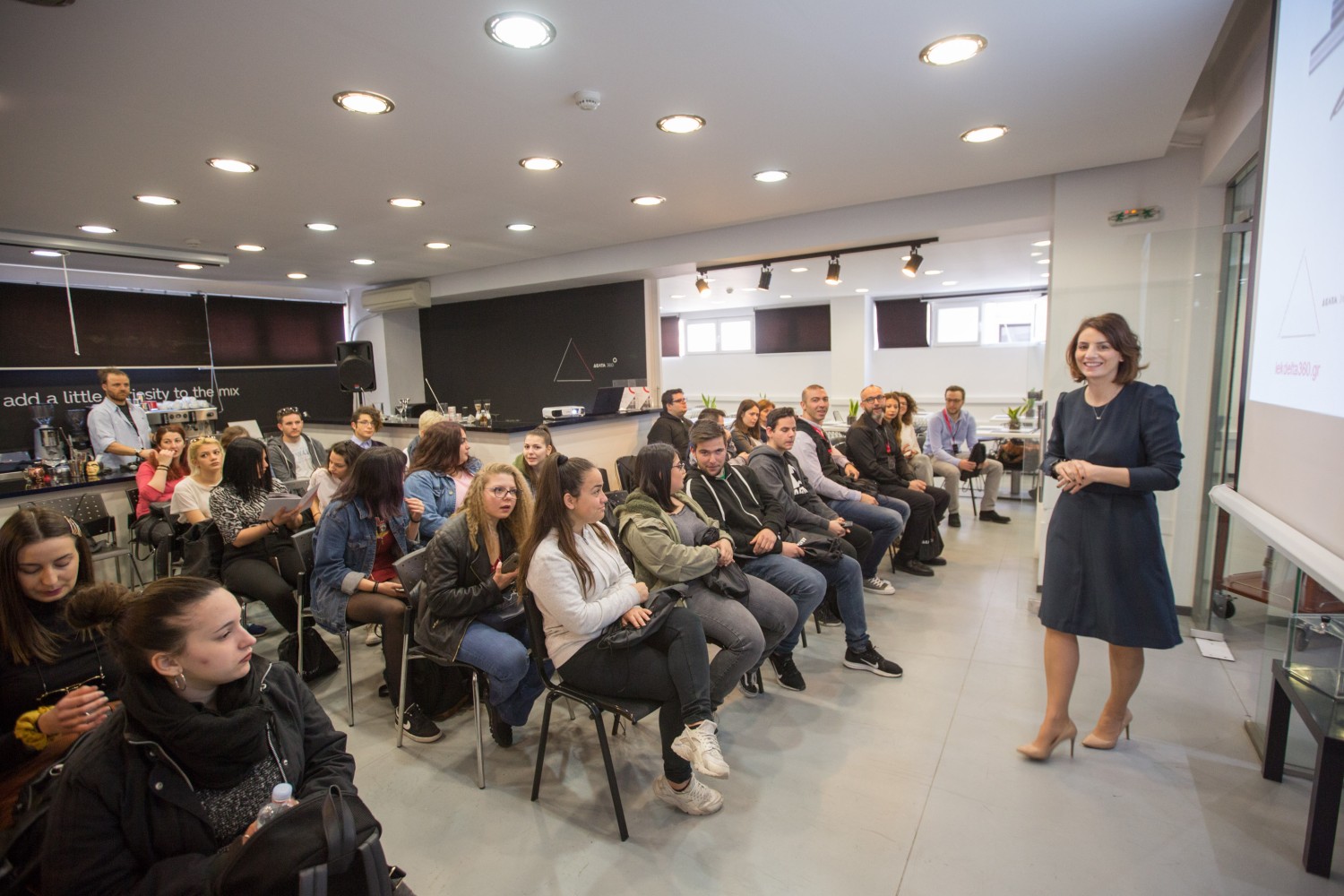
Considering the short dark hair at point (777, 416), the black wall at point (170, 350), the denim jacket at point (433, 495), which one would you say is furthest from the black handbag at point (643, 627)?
the black wall at point (170, 350)

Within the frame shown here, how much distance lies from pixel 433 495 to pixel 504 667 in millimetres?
1362

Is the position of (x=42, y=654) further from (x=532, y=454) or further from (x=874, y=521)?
(x=874, y=521)

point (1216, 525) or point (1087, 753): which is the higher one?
point (1216, 525)

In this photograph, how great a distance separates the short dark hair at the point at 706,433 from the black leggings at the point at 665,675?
107 centimetres

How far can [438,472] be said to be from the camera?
3.39 meters

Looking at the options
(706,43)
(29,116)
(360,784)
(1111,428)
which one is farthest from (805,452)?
(29,116)

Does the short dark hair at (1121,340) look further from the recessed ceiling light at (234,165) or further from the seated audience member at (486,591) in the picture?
the recessed ceiling light at (234,165)

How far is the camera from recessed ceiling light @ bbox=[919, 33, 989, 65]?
2.17 meters

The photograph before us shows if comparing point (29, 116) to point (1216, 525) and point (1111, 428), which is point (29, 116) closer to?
point (1111, 428)

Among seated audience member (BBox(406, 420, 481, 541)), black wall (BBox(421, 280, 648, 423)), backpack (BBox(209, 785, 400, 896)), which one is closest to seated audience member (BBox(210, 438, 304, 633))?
seated audience member (BBox(406, 420, 481, 541))

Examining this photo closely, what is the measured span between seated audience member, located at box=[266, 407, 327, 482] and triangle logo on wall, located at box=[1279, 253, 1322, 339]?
17.4 ft

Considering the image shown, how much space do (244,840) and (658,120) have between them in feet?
9.35

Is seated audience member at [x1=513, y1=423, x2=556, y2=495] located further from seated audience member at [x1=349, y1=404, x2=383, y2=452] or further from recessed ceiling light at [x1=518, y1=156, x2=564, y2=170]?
seated audience member at [x1=349, y1=404, x2=383, y2=452]

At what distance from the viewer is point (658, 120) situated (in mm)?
2822
